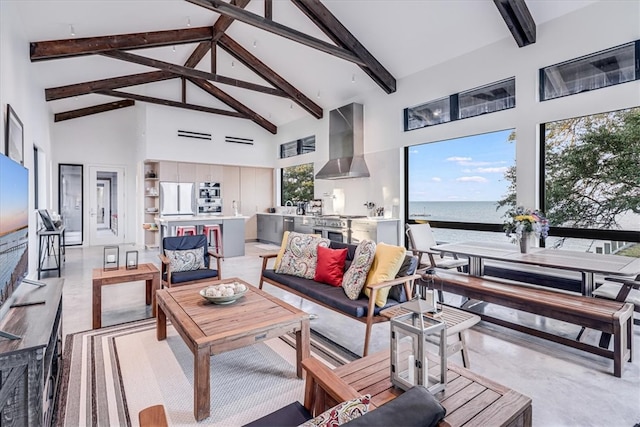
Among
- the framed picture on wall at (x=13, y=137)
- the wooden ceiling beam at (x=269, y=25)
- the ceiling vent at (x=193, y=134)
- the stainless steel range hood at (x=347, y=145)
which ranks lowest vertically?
the framed picture on wall at (x=13, y=137)

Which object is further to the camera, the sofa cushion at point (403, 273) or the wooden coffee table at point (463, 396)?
the sofa cushion at point (403, 273)

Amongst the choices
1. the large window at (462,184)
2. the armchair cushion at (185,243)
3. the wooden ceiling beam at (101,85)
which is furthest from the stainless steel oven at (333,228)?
the wooden ceiling beam at (101,85)

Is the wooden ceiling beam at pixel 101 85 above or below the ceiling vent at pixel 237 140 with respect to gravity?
above

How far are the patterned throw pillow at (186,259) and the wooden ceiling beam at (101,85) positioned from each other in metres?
4.89

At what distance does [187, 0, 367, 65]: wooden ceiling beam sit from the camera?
4188 mm

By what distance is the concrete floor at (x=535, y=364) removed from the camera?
1.99m

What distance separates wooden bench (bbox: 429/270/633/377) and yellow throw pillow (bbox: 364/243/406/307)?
0.40m

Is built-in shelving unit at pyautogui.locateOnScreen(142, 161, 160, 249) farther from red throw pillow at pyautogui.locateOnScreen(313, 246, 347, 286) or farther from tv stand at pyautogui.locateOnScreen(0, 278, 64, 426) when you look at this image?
tv stand at pyautogui.locateOnScreen(0, 278, 64, 426)

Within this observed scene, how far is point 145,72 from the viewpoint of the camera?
721cm

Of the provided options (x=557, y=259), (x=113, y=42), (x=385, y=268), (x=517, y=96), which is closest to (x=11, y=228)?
(x=385, y=268)

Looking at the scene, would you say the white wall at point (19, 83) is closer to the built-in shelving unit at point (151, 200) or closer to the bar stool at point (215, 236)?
the bar stool at point (215, 236)

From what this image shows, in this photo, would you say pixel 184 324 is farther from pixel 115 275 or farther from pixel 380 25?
pixel 380 25

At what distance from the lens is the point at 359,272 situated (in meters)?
2.92

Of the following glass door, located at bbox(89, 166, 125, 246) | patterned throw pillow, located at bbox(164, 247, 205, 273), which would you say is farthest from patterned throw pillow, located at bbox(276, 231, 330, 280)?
glass door, located at bbox(89, 166, 125, 246)
